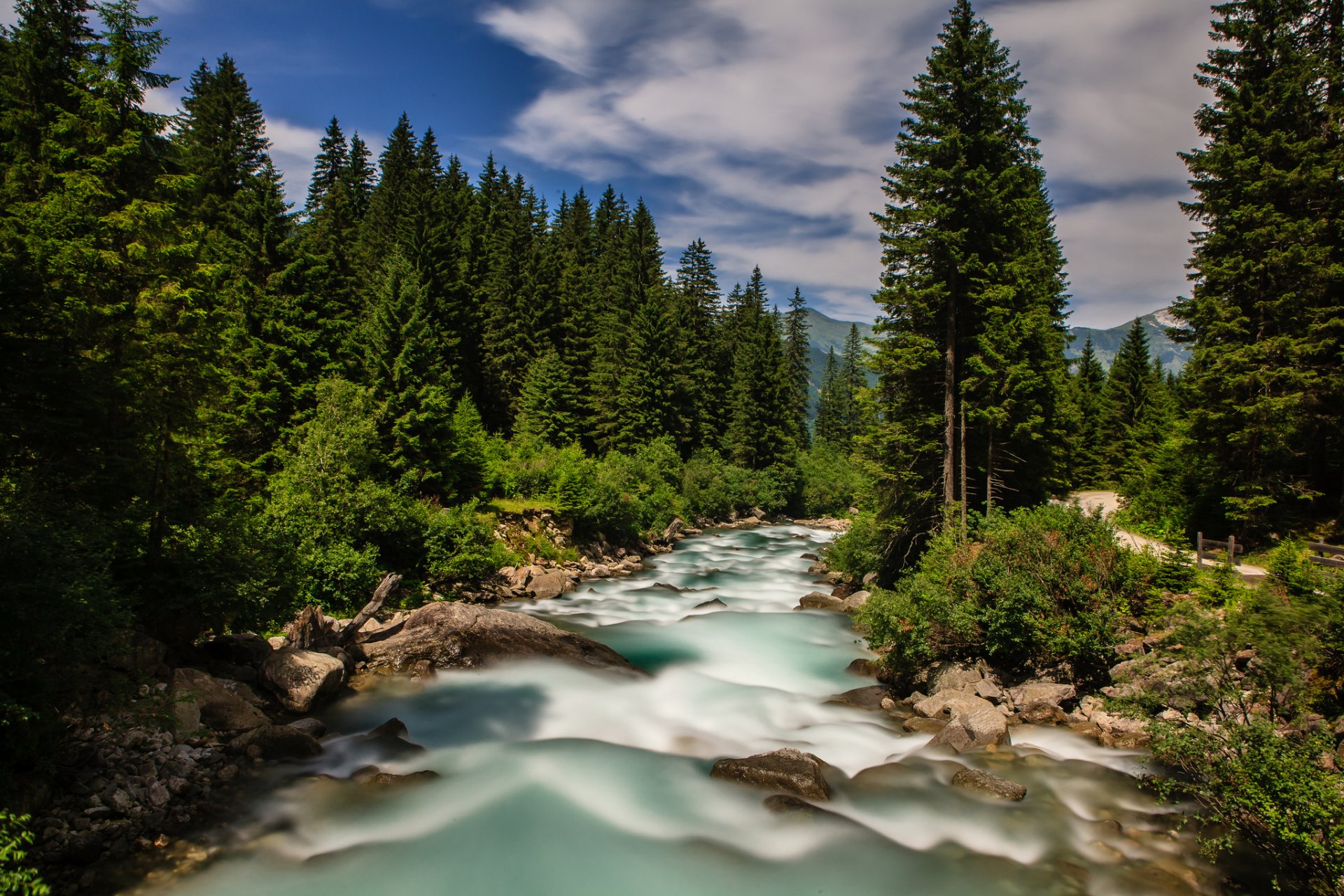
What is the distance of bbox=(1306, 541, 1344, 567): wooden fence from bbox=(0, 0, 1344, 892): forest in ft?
2.09

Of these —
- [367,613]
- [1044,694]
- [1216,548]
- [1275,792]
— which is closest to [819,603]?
[1044,694]

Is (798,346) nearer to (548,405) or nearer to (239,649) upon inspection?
(548,405)

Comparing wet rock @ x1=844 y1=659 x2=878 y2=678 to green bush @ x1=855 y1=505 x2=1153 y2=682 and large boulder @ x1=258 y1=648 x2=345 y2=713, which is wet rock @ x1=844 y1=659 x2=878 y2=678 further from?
large boulder @ x1=258 y1=648 x2=345 y2=713

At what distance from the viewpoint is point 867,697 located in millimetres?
14312

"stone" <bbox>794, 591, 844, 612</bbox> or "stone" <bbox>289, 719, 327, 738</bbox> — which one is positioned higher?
"stone" <bbox>289, 719, 327, 738</bbox>

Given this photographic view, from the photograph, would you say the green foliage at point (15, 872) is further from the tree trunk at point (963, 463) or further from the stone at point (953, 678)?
the tree trunk at point (963, 463)

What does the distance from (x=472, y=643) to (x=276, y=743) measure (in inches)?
226

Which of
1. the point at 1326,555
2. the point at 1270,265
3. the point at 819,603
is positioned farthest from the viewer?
the point at 819,603

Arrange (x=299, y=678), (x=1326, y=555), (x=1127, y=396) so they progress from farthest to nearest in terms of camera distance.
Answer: (x=1127, y=396) < (x=1326, y=555) < (x=299, y=678)

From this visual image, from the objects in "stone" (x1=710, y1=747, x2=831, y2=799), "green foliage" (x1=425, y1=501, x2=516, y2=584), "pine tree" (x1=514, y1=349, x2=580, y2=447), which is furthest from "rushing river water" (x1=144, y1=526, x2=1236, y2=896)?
"pine tree" (x1=514, y1=349, x2=580, y2=447)

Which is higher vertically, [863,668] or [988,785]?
[988,785]

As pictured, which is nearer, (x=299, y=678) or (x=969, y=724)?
(x=969, y=724)

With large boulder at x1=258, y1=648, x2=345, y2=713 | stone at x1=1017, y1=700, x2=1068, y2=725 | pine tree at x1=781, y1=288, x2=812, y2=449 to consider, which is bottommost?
stone at x1=1017, y1=700, x2=1068, y2=725

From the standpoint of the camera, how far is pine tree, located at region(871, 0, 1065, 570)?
19969 millimetres
